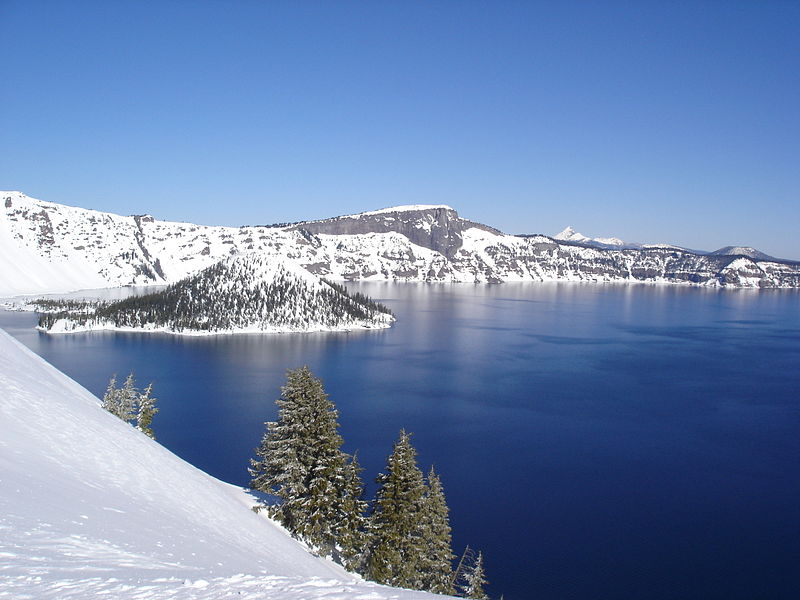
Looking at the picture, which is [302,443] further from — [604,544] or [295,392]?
[604,544]

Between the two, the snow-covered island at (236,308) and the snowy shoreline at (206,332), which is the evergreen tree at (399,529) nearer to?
the snowy shoreline at (206,332)

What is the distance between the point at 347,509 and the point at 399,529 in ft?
8.28

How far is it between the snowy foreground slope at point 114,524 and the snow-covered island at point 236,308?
390ft

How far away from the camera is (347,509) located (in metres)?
24.9

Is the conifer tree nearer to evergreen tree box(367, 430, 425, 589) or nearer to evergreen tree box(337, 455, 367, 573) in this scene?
evergreen tree box(367, 430, 425, 589)

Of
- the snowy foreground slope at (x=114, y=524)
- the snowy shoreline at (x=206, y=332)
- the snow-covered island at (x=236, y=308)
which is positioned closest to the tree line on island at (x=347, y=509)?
the snowy foreground slope at (x=114, y=524)

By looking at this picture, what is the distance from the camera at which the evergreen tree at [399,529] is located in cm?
2341

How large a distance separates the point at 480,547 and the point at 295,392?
58.8 feet

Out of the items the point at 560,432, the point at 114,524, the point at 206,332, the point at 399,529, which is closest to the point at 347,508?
the point at 399,529

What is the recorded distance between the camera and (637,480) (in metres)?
46.6

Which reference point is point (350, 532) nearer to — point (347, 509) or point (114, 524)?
point (347, 509)

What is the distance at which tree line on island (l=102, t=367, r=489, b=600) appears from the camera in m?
23.8

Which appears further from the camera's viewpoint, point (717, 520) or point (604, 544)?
point (717, 520)

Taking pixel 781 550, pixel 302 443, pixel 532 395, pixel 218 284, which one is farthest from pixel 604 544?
pixel 218 284
